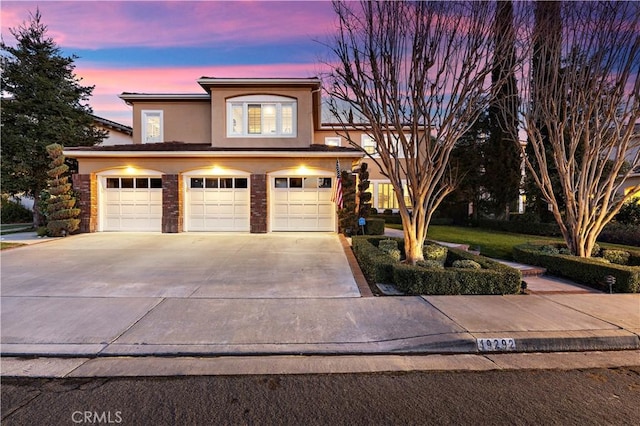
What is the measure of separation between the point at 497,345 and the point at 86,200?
16.4 meters

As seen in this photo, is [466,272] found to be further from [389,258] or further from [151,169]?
[151,169]

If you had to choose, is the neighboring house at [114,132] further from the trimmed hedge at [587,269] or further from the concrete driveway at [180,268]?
the trimmed hedge at [587,269]

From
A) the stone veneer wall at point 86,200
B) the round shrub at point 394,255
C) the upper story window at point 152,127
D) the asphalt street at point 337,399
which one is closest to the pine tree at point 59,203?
the stone veneer wall at point 86,200

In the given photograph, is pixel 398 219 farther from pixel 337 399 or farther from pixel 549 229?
pixel 337 399

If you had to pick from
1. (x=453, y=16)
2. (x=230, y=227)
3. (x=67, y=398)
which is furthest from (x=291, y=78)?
(x=67, y=398)

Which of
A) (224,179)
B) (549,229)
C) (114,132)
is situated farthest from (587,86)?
(114,132)

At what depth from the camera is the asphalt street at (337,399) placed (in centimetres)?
289

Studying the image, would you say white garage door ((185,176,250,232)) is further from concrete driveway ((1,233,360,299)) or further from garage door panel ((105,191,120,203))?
garage door panel ((105,191,120,203))

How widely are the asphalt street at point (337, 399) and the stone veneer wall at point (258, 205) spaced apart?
36.2 feet

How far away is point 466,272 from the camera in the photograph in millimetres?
6547

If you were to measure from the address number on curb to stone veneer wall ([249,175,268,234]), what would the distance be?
36.7 feet

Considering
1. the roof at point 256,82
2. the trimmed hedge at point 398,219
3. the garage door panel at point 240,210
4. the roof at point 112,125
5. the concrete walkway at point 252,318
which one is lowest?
the concrete walkway at point 252,318

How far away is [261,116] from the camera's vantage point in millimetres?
16328

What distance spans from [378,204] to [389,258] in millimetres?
17281
